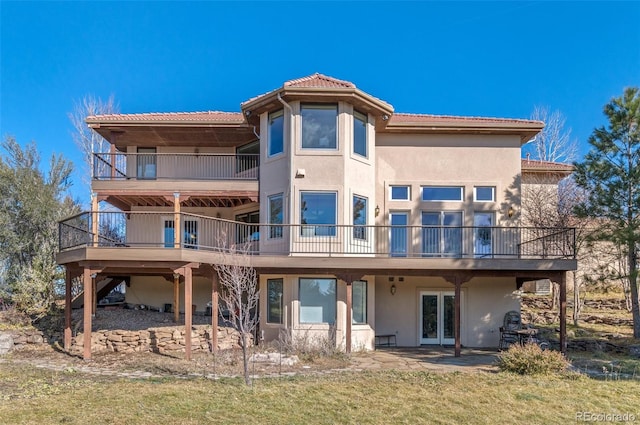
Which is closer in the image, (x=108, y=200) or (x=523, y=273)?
(x=523, y=273)

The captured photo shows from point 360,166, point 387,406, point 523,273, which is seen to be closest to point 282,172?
point 360,166

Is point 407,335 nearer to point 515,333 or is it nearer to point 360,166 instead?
point 515,333

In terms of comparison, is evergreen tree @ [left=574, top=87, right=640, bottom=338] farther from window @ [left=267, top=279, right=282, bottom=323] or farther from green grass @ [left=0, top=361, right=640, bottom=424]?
window @ [left=267, top=279, right=282, bottom=323]

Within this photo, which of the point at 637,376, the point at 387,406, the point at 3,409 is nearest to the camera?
the point at 3,409

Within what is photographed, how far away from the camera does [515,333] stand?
15445 millimetres

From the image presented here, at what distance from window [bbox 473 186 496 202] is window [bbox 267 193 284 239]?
6.90 meters

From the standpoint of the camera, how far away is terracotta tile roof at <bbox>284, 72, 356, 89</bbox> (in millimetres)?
15374

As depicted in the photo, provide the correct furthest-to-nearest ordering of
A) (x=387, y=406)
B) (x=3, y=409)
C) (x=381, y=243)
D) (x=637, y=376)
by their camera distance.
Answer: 1. (x=381, y=243)
2. (x=637, y=376)
3. (x=387, y=406)
4. (x=3, y=409)

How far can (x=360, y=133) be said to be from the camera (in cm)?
1625

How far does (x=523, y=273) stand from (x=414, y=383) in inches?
262

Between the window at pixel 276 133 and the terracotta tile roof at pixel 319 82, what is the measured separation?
1.11 m

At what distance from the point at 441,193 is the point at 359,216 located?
3446 mm

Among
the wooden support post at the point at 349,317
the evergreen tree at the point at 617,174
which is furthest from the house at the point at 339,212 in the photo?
the evergreen tree at the point at 617,174

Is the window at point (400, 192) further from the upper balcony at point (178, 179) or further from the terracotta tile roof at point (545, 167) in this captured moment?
the terracotta tile roof at point (545, 167)
